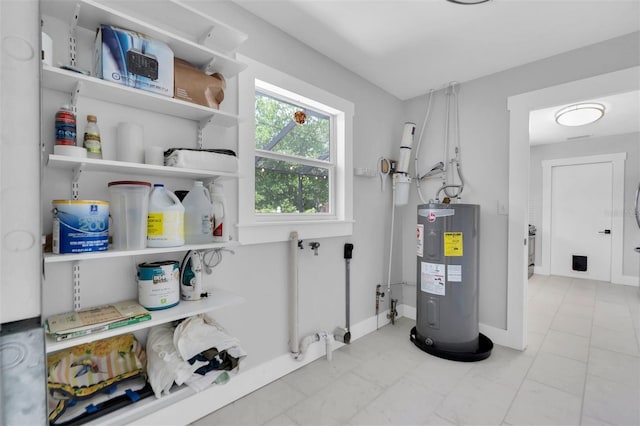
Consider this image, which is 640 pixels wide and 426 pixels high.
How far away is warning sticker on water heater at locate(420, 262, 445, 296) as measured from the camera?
2.42 meters

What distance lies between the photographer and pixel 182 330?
134cm

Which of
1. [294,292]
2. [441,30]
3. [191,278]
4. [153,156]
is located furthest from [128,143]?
[441,30]

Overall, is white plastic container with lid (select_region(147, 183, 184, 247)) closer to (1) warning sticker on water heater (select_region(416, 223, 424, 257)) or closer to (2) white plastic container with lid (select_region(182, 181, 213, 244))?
(2) white plastic container with lid (select_region(182, 181, 213, 244))

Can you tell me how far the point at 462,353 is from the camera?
2311 mm

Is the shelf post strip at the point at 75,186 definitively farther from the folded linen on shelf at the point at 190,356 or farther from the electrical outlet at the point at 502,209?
the electrical outlet at the point at 502,209

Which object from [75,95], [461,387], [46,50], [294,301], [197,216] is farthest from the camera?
[294,301]

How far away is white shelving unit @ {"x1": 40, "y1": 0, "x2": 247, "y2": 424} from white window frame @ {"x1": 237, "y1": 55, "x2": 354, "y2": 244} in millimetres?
198

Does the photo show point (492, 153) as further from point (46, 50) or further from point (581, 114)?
point (46, 50)

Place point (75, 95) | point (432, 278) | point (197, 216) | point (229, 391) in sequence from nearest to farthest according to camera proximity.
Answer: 1. point (75, 95)
2. point (197, 216)
3. point (229, 391)
4. point (432, 278)

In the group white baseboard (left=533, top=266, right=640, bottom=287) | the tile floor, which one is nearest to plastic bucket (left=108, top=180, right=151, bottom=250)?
the tile floor

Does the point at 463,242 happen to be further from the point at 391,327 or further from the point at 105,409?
the point at 105,409

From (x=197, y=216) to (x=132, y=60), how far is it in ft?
2.32

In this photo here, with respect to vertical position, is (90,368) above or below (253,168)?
below

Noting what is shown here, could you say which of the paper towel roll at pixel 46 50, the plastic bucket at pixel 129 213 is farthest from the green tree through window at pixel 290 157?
the paper towel roll at pixel 46 50
